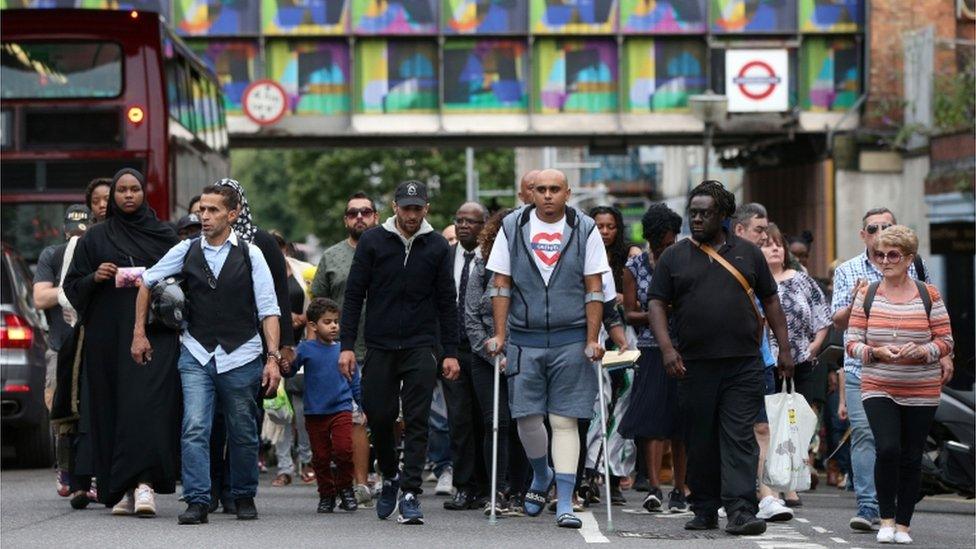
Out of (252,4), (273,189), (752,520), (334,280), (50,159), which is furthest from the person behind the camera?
(273,189)

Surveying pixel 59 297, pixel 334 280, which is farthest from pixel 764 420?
pixel 59 297

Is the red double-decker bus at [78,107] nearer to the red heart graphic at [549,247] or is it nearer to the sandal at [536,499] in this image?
the sandal at [536,499]

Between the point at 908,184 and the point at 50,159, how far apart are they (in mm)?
19608

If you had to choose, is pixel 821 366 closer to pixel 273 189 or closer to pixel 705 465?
pixel 705 465

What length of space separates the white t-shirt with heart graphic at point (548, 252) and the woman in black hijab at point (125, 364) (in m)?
1.85

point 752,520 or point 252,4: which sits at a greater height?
point 252,4

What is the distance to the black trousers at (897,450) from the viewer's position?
11.7 meters

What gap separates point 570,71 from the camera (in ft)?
117

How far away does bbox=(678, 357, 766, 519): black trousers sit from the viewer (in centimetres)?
1162

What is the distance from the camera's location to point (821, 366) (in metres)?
16.8

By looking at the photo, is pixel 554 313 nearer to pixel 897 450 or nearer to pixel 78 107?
pixel 897 450

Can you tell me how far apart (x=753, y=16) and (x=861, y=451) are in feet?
78.8

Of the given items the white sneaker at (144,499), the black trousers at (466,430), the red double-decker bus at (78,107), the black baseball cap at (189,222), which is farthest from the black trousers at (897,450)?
the red double-decker bus at (78,107)

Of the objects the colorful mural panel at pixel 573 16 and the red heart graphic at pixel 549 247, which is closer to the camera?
the red heart graphic at pixel 549 247
